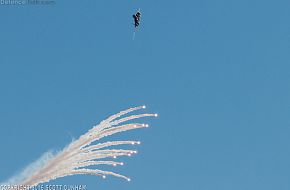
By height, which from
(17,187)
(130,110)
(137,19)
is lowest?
(17,187)

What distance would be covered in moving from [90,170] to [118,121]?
22.4 ft

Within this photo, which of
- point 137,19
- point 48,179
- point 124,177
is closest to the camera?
point 48,179

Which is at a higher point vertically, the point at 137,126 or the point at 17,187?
the point at 137,126

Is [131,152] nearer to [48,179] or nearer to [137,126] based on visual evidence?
[137,126]

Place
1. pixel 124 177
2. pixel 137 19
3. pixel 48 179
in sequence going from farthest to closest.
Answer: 1. pixel 137 19
2. pixel 124 177
3. pixel 48 179

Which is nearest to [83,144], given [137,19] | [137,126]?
[137,126]

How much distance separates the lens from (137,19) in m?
104

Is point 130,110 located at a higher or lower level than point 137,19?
lower

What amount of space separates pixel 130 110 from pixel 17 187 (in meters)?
17.4

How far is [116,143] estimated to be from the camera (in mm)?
89000

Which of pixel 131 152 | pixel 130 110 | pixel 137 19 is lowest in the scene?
pixel 131 152

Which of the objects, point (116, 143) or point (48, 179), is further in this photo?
point (116, 143)

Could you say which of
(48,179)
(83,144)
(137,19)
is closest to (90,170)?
(83,144)

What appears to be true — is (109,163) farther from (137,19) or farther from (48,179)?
(137,19)
